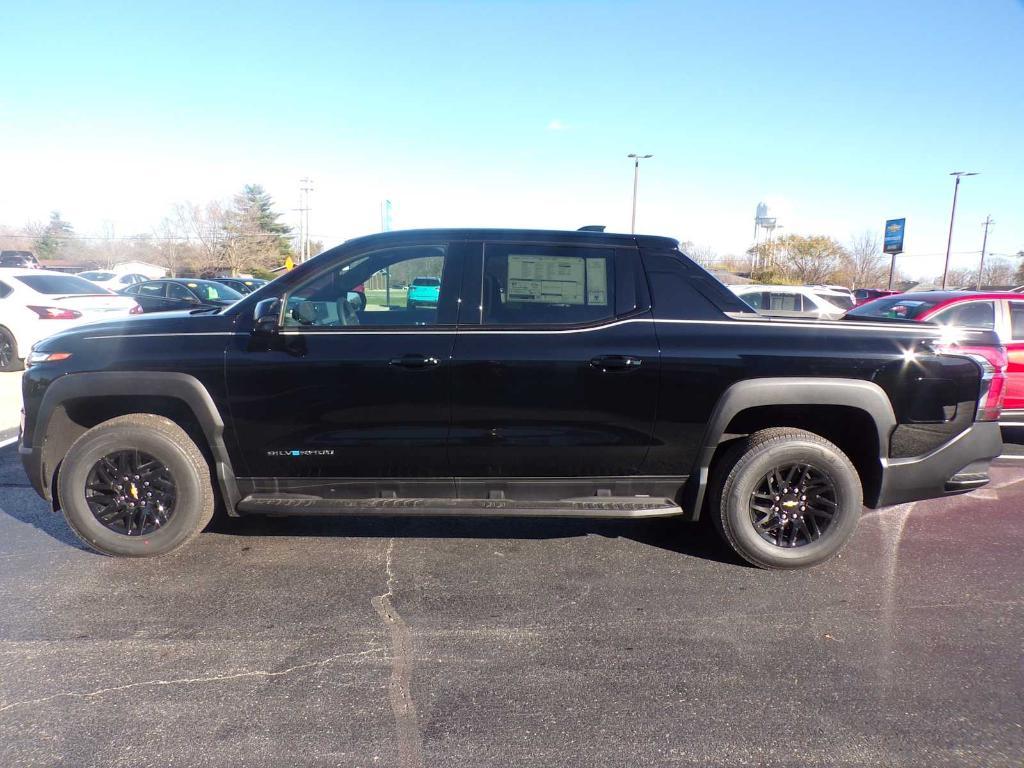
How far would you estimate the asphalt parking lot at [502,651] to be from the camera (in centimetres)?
239

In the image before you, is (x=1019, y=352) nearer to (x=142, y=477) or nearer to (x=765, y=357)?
(x=765, y=357)

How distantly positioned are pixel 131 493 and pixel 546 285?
8.63 feet

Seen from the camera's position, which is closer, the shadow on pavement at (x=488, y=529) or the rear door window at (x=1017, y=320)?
the shadow on pavement at (x=488, y=529)

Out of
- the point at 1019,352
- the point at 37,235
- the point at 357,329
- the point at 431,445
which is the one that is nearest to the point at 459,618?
the point at 431,445

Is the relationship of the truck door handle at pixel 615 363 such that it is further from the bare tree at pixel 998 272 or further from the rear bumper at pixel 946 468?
the bare tree at pixel 998 272

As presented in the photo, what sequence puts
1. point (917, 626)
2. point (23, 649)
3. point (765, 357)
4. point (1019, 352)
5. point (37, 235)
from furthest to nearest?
point (37, 235) → point (1019, 352) → point (765, 357) → point (917, 626) → point (23, 649)

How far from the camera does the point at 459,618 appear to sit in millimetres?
3262

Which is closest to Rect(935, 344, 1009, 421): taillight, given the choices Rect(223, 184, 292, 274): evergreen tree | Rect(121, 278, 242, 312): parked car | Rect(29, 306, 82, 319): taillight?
Rect(29, 306, 82, 319): taillight

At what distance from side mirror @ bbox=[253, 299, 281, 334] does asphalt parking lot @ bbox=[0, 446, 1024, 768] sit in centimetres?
136

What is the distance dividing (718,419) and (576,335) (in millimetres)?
895

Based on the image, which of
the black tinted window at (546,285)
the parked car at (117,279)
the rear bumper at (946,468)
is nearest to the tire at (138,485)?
the black tinted window at (546,285)

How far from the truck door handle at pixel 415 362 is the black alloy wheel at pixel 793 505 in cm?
195

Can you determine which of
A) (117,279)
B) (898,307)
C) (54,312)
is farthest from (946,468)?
(117,279)

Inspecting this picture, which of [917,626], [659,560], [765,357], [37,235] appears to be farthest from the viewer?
[37,235]
